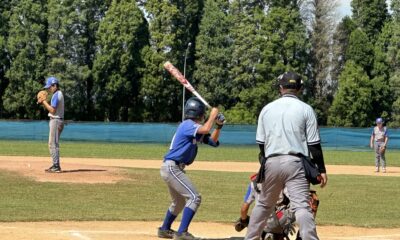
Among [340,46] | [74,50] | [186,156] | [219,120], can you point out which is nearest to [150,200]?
[186,156]

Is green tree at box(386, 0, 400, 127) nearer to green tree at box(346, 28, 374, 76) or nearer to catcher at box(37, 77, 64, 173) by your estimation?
green tree at box(346, 28, 374, 76)

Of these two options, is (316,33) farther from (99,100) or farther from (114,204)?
(114,204)

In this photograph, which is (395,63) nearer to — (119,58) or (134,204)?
(119,58)

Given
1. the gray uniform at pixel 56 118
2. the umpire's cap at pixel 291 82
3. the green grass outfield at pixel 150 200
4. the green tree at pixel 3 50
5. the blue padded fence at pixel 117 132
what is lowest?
the blue padded fence at pixel 117 132

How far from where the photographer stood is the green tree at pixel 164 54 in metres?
64.8

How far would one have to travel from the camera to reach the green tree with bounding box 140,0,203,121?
213 ft

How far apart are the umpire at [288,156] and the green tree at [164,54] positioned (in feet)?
188

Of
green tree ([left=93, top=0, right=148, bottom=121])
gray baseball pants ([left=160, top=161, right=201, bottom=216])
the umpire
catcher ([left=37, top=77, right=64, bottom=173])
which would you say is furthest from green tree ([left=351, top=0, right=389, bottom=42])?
the umpire

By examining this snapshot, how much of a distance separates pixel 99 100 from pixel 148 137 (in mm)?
26535

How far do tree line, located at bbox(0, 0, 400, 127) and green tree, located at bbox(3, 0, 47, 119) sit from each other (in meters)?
0.09

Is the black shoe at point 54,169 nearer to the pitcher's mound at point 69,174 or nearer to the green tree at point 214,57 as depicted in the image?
the pitcher's mound at point 69,174

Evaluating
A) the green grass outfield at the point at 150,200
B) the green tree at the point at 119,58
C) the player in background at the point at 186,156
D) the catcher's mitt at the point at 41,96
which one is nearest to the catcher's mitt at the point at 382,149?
the green grass outfield at the point at 150,200

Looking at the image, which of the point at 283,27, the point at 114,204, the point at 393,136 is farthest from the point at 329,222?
the point at 283,27

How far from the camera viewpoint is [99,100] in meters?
65.8
